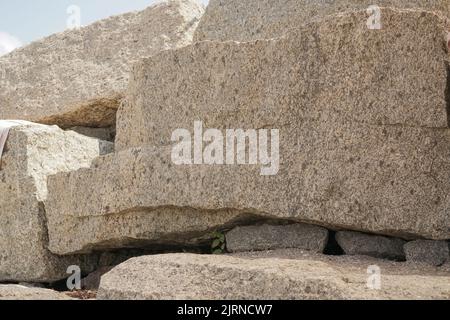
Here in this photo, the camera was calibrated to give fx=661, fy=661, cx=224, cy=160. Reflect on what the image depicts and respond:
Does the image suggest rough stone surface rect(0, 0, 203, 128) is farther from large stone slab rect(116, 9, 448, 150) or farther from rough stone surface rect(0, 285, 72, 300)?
rough stone surface rect(0, 285, 72, 300)

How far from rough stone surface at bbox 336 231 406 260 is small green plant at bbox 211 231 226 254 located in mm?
855

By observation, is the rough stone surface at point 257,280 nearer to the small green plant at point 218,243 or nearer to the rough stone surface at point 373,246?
the rough stone surface at point 373,246

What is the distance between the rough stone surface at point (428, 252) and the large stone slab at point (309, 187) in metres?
0.07

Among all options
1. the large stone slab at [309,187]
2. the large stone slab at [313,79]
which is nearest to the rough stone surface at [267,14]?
the large stone slab at [313,79]

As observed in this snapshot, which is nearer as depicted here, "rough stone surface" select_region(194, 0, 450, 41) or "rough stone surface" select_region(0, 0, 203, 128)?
"rough stone surface" select_region(194, 0, 450, 41)

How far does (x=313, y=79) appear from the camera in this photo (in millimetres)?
4191

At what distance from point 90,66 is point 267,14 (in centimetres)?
215

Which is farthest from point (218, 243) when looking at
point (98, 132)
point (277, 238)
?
point (98, 132)

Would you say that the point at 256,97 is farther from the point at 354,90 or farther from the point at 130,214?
the point at 130,214

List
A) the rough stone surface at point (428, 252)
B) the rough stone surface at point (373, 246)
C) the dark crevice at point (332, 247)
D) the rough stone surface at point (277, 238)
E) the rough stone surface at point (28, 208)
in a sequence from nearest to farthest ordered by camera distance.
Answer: the rough stone surface at point (428, 252) → the rough stone surface at point (373, 246) → the rough stone surface at point (277, 238) → the dark crevice at point (332, 247) → the rough stone surface at point (28, 208)

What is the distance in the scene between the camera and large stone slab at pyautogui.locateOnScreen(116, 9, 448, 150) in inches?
156

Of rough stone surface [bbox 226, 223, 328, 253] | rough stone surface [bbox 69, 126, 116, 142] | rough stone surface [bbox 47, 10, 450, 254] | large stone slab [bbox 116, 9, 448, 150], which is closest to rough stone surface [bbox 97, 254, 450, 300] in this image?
rough stone surface [bbox 226, 223, 328, 253]

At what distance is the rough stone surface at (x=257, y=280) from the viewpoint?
318 centimetres
